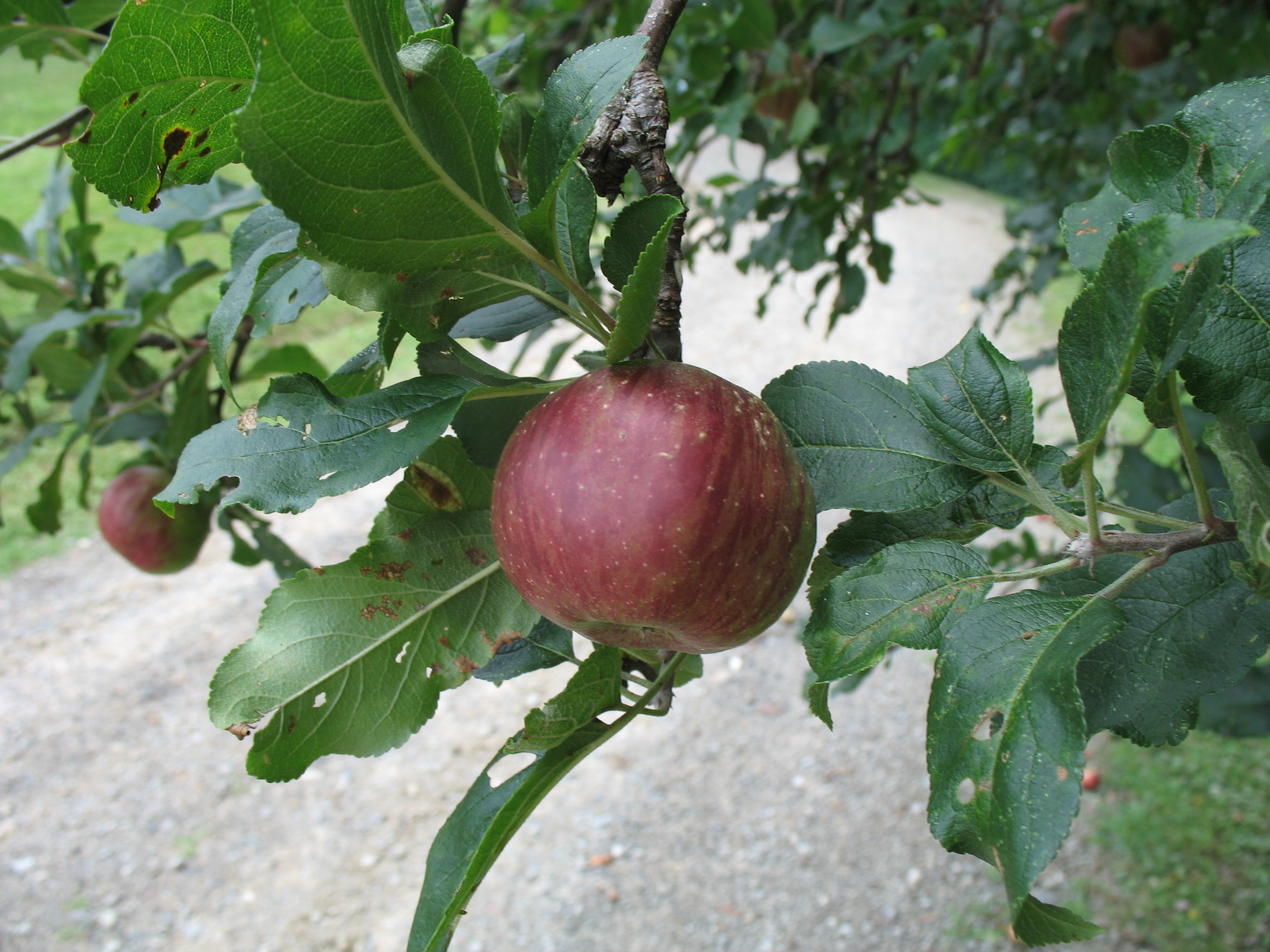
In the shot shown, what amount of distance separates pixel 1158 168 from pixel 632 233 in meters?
0.31

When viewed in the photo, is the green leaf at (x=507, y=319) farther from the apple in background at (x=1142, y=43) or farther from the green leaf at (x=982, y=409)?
the apple in background at (x=1142, y=43)

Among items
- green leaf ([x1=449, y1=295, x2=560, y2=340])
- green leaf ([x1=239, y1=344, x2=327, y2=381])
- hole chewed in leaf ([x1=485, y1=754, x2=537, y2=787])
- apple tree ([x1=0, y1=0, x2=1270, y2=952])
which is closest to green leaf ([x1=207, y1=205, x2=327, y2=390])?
apple tree ([x1=0, y1=0, x2=1270, y2=952])

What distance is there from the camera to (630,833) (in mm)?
2947

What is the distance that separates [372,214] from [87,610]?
4358mm

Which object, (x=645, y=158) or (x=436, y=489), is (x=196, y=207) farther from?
(x=645, y=158)

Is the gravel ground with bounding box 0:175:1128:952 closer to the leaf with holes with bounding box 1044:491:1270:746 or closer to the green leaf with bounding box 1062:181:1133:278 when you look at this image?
the leaf with holes with bounding box 1044:491:1270:746

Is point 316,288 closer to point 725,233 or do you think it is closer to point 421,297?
point 421,297

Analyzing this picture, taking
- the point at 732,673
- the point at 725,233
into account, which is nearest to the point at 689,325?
the point at 732,673

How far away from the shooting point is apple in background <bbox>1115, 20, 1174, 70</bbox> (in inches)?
106

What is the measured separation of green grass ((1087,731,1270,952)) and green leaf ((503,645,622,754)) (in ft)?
7.40

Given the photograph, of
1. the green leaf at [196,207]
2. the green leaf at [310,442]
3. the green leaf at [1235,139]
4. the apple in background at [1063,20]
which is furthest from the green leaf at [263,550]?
the apple in background at [1063,20]

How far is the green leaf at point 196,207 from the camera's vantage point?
135 cm

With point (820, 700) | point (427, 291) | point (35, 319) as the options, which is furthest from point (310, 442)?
point (35, 319)

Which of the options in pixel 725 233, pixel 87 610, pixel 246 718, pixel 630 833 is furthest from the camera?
pixel 87 610
